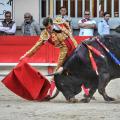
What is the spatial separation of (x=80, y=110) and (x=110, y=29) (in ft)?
25.0

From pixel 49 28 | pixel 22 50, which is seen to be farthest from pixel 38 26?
pixel 49 28

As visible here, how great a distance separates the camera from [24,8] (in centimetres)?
1758

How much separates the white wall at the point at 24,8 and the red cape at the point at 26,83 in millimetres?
6458

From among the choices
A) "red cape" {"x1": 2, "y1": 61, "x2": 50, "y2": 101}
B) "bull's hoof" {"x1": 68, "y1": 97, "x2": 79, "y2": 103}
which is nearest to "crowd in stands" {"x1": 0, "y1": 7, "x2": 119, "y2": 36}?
"red cape" {"x1": 2, "y1": 61, "x2": 50, "y2": 101}

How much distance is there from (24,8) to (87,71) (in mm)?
6994

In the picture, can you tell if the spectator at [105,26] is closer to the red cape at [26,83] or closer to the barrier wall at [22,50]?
the barrier wall at [22,50]

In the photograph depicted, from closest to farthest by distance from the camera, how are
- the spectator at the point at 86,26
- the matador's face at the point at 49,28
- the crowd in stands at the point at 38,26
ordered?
the matador's face at the point at 49,28, the crowd in stands at the point at 38,26, the spectator at the point at 86,26

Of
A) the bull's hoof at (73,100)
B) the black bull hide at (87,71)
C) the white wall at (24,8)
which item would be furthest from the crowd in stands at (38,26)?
the bull's hoof at (73,100)

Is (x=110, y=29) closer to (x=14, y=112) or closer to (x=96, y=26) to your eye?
(x=96, y=26)

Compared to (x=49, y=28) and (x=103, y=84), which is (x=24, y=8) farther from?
(x=103, y=84)

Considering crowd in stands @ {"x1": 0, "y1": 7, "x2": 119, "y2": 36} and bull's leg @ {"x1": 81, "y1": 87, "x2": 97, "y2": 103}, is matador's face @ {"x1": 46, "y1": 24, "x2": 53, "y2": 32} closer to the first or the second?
bull's leg @ {"x1": 81, "y1": 87, "x2": 97, "y2": 103}

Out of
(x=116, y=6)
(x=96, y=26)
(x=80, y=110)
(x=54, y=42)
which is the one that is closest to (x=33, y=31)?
(x=96, y=26)

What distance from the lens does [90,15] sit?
17297 millimetres

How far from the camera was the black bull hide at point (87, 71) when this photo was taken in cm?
1080
